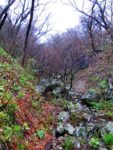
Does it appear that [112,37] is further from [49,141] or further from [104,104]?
[49,141]

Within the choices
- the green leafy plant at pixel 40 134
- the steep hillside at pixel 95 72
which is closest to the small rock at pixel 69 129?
the green leafy plant at pixel 40 134

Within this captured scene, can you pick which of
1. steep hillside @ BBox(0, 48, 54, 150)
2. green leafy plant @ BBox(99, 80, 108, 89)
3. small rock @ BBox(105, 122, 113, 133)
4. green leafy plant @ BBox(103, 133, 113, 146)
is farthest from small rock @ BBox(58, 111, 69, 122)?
green leafy plant @ BBox(99, 80, 108, 89)

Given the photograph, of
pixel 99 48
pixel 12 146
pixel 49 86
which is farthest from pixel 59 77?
pixel 12 146

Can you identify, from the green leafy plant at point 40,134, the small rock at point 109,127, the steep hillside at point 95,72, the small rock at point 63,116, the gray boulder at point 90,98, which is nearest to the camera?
the green leafy plant at point 40,134

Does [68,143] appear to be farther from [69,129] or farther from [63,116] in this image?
[63,116]

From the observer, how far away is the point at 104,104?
12109 millimetres

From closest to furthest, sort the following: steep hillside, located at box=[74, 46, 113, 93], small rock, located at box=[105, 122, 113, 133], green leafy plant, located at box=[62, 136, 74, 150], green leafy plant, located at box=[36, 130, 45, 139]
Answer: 1. green leafy plant, located at box=[62, 136, 74, 150]
2. green leafy plant, located at box=[36, 130, 45, 139]
3. small rock, located at box=[105, 122, 113, 133]
4. steep hillside, located at box=[74, 46, 113, 93]

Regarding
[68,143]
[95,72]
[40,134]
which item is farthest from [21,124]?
[95,72]

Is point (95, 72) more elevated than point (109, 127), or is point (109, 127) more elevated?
point (95, 72)

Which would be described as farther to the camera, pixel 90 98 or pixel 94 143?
pixel 90 98

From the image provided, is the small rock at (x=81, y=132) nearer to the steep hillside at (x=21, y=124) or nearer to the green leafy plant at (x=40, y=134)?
the steep hillside at (x=21, y=124)

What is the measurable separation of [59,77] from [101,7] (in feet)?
26.3

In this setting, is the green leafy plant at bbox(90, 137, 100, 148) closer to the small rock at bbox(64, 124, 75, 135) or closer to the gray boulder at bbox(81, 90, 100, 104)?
the small rock at bbox(64, 124, 75, 135)

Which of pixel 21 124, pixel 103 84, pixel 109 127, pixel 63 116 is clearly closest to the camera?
pixel 21 124
